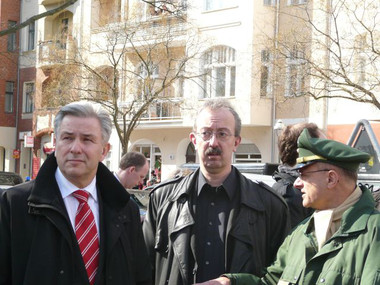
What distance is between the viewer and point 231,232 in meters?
4.52

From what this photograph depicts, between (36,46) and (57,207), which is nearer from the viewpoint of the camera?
(57,207)

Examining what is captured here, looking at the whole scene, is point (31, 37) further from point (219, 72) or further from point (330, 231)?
point (330, 231)

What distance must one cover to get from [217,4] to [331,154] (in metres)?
26.3

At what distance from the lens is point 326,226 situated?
12.7 feet

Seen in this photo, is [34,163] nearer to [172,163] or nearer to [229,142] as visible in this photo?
[172,163]

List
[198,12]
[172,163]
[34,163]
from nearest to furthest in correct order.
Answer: [198,12]
[172,163]
[34,163]

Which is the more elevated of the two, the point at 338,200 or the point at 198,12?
the point at 198,12

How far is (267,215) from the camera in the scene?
15.4 ft

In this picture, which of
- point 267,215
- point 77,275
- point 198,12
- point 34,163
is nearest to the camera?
point 77,275

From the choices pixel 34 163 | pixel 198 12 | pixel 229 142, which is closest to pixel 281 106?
pixel 198 12

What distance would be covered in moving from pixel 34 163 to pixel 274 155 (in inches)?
637

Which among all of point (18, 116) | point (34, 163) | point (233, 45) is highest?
point (233, 45)

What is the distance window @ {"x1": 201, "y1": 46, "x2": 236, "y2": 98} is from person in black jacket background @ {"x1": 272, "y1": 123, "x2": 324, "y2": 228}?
23103 millimetres

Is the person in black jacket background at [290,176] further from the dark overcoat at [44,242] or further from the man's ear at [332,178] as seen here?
the dark overcoat at [44,242]
